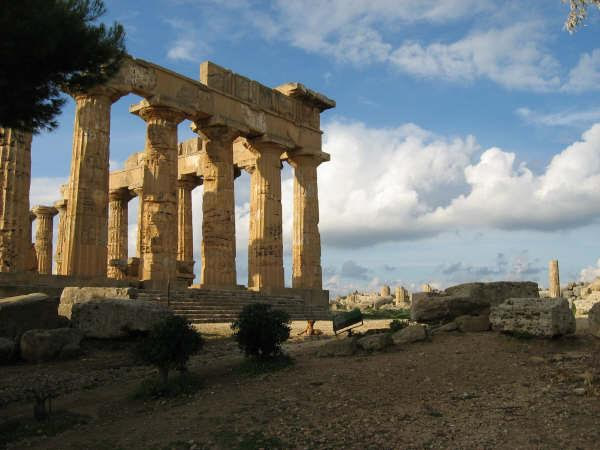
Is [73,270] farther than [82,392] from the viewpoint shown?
Yes

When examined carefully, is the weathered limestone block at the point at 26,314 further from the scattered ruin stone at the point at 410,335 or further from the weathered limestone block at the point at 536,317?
the weathered limestone block at the point at 536,317

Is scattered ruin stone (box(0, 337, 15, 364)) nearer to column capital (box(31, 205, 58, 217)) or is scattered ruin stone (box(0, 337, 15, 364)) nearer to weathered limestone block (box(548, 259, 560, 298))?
column capital (box(31, 205, 58, 217))

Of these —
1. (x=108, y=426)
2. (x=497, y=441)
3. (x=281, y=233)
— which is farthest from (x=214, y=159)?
(x=497, y=441)

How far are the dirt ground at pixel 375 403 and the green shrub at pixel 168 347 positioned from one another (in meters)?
0.53

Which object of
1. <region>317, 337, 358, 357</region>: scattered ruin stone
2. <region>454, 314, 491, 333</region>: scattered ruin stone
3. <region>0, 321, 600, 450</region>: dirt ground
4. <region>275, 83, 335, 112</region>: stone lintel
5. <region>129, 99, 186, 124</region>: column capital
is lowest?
<region>0, 321, 600, 450</region>: dirt ground

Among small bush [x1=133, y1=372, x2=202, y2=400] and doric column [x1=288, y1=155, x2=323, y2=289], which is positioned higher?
doric column [x1=288, y1=155, x2=323, y2=289]

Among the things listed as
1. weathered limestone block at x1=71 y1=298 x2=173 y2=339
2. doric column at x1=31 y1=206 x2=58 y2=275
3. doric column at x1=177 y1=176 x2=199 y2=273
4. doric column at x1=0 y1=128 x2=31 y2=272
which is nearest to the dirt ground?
weathered limestone block at x1=71 y1=298 x2=173 y2=339

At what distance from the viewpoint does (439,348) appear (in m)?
9.04

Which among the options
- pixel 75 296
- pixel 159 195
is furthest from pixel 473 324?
pixel 159 195

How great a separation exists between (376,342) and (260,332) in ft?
6.08

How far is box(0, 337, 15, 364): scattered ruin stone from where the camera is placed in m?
10.6

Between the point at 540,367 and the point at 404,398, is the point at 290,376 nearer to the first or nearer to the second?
the point at 404,398

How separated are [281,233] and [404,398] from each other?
63.1 ft

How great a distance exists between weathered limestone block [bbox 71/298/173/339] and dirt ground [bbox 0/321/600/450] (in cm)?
232
